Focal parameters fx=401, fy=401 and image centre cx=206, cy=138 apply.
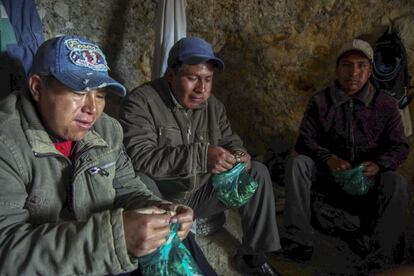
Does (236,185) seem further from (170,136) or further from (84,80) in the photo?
(84,80)

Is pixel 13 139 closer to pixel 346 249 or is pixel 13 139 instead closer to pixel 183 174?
pixel 183 174

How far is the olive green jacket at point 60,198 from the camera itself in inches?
45.0

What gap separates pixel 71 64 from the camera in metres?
1.30

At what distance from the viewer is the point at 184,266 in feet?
4.50

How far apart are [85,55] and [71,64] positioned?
0.23 feet

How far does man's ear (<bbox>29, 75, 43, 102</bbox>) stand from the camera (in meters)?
1.34

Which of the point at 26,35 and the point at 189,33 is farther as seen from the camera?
the point at 189,33

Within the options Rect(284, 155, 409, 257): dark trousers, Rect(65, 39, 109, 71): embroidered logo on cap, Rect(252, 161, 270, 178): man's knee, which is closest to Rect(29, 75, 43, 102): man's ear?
Rect(65, 39, 109, 71): embroidered logo on cap

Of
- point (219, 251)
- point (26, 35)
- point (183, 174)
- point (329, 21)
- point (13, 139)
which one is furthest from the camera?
point (329, 21)

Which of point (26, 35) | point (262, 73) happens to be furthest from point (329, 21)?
point (26, 35)

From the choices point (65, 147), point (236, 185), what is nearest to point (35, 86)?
point (65, 147)

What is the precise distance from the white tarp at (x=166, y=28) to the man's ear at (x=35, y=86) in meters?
2.03

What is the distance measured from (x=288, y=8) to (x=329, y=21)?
0.39 m

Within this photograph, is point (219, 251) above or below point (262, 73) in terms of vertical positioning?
below
